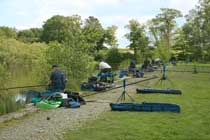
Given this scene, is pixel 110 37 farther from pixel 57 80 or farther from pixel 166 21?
pixel 57 80

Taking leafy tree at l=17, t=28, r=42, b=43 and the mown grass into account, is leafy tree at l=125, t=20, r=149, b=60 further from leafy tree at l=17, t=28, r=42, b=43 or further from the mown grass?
the mown grass

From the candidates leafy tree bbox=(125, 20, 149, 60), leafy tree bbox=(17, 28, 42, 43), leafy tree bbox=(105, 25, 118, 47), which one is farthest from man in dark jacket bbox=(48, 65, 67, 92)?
leafy tree bbox=(17, 28, 42, 43)

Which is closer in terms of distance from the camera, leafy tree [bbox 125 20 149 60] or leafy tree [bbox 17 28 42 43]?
leafy tree [bbox 125 20 149 60]

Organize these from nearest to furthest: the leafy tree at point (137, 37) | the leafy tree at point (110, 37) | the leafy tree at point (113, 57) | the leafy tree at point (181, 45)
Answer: the leafy tree at point (113, 57), the leafy tree at point (137, 37), the leafy tree at point (110, 37), the leafy tree at point (181, 45)

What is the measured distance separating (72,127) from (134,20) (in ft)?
197

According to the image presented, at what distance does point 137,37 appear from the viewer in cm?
6550

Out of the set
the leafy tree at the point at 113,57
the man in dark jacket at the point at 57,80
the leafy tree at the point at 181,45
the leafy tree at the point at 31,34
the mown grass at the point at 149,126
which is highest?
the leafy tree at the point at 31,34

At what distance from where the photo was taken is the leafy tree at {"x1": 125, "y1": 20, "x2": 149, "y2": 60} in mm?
63000

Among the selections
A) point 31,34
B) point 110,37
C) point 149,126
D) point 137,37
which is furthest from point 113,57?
point 149,126

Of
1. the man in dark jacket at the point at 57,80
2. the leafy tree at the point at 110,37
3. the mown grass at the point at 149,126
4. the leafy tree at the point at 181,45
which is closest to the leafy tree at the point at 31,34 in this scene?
the leafy tree at the point at 110,37

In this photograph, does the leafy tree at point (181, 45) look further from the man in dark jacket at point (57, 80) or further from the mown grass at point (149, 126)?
the mown grass at point (149, 126)

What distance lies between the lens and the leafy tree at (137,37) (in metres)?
63.0

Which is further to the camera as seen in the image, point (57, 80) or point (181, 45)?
point (181, 45)

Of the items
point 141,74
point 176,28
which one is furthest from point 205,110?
point 176,28
